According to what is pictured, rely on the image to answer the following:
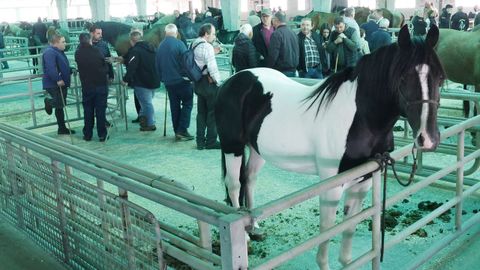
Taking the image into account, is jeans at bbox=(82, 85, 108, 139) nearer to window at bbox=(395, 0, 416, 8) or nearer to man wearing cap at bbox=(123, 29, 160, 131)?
man wearing cap at bbox=(123, 29, 160, 131)

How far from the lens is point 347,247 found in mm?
3660

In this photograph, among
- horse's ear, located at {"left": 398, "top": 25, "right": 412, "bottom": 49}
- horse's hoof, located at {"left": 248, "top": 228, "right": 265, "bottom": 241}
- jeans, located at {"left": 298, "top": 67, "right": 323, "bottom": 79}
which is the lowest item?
horse's hoof, located at {"left": 248, "top": 228, "right": 265, "bottom": 241}

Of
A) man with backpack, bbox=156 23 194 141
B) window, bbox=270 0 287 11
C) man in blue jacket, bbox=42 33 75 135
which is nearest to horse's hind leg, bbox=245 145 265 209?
man with backpack, bbox=156 23 194 141

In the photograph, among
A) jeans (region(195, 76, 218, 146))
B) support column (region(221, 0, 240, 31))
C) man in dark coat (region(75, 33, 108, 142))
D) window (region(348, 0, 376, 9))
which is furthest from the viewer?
window (region(348, 0, 376, 9))

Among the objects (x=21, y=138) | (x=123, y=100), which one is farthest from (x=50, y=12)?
(x=21, y=138)

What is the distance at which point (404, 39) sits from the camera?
2.87m

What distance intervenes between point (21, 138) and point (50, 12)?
4283cm

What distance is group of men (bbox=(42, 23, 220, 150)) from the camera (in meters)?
7.27

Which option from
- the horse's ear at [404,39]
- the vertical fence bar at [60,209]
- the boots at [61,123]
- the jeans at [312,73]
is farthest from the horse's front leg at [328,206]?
the boots at [61,123]

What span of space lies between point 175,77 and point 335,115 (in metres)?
4.85

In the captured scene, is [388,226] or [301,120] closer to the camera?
[301,120]

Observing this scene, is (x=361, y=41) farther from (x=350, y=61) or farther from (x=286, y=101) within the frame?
(x=286, y=101)

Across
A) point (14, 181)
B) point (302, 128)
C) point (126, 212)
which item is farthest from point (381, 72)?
point (14, 181)

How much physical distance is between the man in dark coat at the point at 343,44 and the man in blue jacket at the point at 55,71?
4510 millimetres
